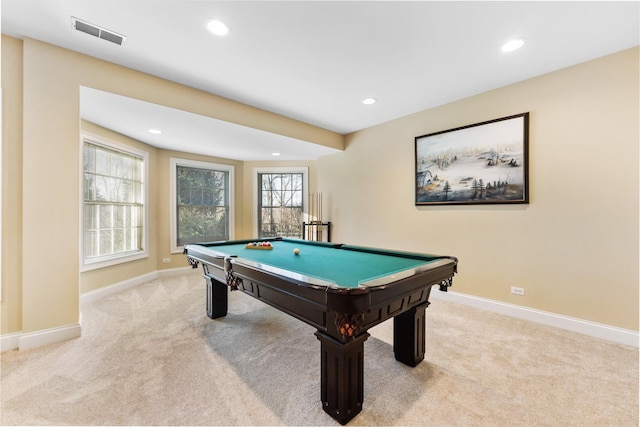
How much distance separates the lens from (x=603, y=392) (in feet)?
5.47

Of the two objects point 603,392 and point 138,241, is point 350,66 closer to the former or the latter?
point 603,392

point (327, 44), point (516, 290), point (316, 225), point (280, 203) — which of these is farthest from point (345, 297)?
point (280, 203)

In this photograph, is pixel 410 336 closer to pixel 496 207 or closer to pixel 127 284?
pixel 496 207

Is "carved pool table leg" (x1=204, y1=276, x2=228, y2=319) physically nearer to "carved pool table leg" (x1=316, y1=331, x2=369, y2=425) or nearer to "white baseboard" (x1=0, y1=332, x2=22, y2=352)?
"white baseboard" (x1=0, y1=332, x2=22, y2=352)

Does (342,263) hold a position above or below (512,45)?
below

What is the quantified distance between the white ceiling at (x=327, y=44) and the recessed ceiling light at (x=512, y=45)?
5 cm

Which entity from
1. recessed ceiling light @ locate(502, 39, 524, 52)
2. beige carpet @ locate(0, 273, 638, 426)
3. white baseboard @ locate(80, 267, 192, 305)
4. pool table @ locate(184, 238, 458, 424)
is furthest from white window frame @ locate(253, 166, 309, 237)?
recessed ceiling light @ locate(502, 39, 524, 52)

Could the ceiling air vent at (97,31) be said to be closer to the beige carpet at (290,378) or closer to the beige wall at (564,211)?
the beige carpet at (290,378)

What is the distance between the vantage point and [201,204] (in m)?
5.06

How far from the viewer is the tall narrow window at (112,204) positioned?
3.41 metres

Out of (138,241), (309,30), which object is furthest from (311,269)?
(138,241)

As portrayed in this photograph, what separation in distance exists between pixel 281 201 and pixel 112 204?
9.38ft

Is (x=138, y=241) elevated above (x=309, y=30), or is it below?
below

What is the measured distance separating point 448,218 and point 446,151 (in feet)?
2.84
